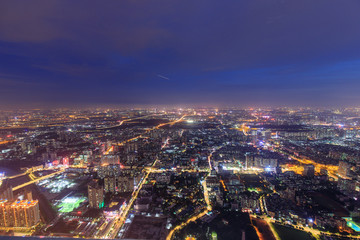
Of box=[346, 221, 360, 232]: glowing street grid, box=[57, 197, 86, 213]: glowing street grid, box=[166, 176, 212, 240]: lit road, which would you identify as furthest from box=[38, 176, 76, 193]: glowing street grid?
box=[346, 221, 360, 232]: glowing street grid

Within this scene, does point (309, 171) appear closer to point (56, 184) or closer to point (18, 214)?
point (18, 214)

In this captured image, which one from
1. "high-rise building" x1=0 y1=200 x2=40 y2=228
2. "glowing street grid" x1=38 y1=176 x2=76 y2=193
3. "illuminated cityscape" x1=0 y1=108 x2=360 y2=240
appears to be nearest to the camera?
"high-rise building" x1=0 y1=200 x2=40 y2=228

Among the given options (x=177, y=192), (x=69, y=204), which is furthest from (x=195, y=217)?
(x=69, y=204)

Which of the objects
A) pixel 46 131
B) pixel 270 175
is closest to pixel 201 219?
pixel 270 175

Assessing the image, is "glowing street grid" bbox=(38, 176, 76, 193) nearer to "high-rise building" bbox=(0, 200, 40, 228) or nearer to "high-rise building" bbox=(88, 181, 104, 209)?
"high-rise building" bbox=(88, 181, 104, 209)

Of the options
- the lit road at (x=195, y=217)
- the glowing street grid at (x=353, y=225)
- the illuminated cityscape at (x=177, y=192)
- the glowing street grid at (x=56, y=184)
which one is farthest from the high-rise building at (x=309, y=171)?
the glowing street grid at (x=56, y=184)

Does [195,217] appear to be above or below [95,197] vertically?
below

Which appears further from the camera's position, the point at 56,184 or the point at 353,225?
the point at 56,184

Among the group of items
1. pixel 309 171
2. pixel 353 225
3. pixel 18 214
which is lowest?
pixel 353 225

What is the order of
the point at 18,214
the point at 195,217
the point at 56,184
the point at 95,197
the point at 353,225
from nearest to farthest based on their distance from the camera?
the point at 18,214 < the point at 353,225 < the point at 195,217 < the point at 95,197 < the point at 56,184
